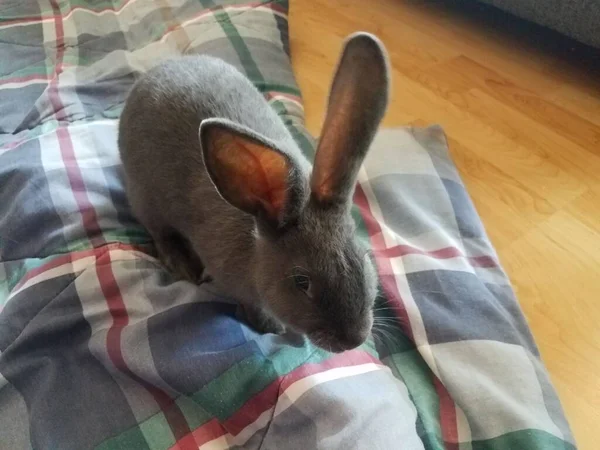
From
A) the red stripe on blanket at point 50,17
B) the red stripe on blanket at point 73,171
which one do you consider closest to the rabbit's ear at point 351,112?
the red stripe on blanket at point 73,171

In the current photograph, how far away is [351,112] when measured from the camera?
0.97 metres

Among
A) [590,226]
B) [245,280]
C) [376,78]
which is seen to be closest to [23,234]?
[245,280]

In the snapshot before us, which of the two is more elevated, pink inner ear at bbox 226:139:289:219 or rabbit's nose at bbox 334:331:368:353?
pink inner ear at bbox 226:139:289:219

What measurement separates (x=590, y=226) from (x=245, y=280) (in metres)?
0.91

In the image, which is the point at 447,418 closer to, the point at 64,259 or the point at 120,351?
the point at 120,351

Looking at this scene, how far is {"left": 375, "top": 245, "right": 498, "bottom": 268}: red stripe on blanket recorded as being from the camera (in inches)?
56.5

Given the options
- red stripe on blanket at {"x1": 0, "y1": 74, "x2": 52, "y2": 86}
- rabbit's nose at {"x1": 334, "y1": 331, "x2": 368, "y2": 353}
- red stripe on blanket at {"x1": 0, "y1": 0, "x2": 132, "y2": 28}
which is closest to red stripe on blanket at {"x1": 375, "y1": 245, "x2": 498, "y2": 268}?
rabbit's nose at {"x1": 334, "y1": 331, "x2": 368, "y2": 353}

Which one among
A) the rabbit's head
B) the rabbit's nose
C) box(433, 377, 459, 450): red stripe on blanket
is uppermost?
the rabbit's head

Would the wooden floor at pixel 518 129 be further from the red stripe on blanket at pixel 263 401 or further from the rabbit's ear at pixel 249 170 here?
the rabbit's ear at pixel 249 170

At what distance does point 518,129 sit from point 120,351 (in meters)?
1.30

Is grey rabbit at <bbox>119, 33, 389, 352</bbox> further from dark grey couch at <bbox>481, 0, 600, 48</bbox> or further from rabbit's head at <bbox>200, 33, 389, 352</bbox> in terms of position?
dark grey couch at <bbox>481, 0, 600, 48</bbox>

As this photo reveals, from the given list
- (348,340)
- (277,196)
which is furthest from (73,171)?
(348,340)

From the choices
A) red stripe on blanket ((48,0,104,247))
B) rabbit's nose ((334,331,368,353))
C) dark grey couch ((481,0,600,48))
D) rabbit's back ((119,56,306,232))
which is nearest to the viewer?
rabbit's nose ((334,331,368,353))

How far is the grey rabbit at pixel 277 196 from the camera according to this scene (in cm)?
94
